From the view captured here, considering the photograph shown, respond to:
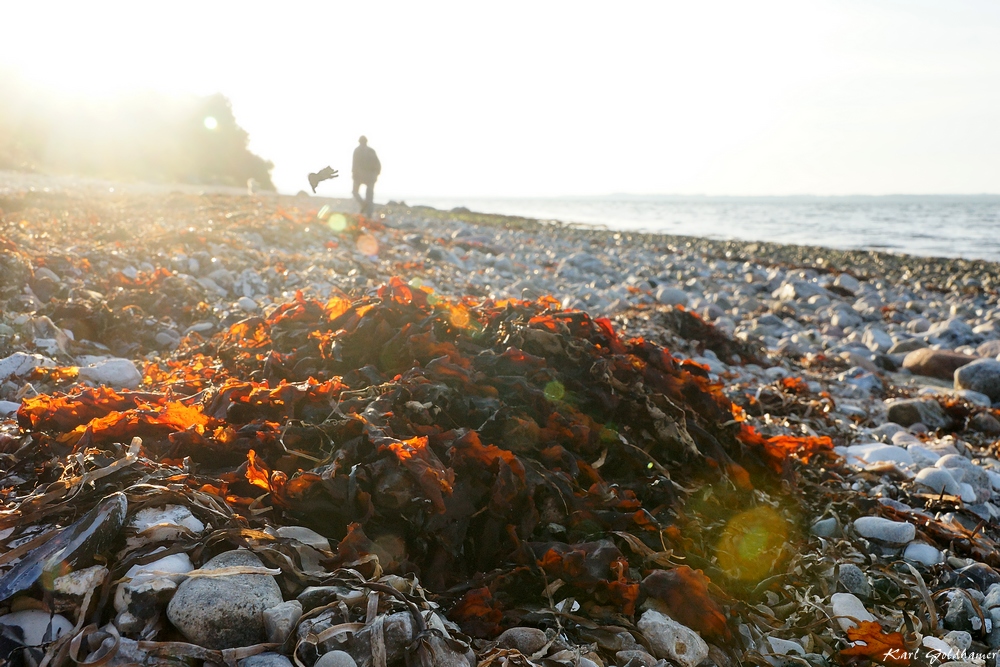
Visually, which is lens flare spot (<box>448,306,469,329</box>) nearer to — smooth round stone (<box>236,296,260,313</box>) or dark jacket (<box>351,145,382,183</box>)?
smooth round stone (<box>236,296,260,313</box>)

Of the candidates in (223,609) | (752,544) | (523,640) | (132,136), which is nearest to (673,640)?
(523,640)

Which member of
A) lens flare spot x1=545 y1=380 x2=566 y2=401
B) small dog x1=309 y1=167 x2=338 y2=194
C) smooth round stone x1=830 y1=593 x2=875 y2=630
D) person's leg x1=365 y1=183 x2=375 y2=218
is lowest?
smooth round stone x1=830 y1=593 x2=875 y2=630

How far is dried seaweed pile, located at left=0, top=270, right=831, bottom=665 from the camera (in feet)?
5.59

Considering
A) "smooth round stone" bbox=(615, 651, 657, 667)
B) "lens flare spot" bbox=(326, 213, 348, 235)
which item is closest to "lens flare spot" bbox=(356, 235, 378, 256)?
"lens flare spot" bbox=(326, 213, 348, 235)

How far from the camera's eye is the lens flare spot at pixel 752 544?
2480mm

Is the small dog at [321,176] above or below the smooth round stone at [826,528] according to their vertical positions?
above

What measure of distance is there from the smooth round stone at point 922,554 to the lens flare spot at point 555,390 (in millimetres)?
1782

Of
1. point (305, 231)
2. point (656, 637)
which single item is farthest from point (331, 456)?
point (305, 231)

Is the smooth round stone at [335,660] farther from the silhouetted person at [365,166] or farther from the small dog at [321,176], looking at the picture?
the silhouetted person at [365,166]

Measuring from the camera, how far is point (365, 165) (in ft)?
41.2

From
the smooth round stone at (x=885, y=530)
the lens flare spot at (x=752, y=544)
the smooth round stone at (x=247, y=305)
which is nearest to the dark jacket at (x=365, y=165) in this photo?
the smooth round stone at (x=247, y=305)

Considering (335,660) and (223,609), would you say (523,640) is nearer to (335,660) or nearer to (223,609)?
(335,660)

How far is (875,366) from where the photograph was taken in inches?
293

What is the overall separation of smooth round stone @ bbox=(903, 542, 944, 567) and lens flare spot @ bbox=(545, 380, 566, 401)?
1.78 m
